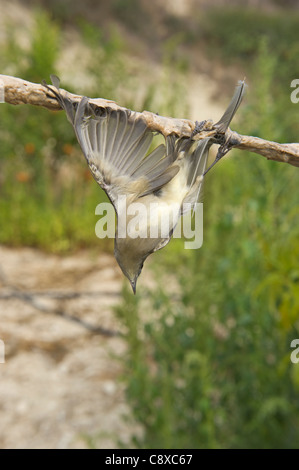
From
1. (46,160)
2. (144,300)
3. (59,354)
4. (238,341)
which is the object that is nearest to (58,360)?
(59,354)

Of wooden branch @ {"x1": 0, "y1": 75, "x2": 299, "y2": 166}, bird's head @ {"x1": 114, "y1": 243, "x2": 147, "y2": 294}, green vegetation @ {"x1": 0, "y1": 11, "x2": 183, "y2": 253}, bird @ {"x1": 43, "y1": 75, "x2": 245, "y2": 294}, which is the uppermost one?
green vegetation @ {"x1": 0, "y1": 11, "x2": 183, "y2": 253}

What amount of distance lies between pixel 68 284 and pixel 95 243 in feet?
1.45

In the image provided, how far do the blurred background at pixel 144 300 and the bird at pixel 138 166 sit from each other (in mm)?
369

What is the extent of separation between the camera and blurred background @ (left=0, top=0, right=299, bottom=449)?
96 cm

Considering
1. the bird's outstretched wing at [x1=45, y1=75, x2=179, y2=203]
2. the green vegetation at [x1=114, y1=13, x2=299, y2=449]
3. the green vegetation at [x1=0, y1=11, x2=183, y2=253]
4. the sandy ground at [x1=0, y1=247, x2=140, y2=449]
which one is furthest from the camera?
the green vegetation at [x1=0, y1=11, x2=183, y2=253]

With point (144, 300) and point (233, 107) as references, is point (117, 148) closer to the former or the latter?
point (233, 107)

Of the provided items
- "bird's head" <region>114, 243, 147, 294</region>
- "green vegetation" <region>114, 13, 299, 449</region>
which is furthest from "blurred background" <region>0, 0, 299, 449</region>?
"bird's head" <region>114, 243, 147, 294</region>

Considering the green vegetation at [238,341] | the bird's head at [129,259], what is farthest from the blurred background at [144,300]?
the bird's head at [129,259]

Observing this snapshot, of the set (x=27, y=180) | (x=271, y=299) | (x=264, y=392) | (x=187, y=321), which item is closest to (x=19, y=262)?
(x=27, y=180)

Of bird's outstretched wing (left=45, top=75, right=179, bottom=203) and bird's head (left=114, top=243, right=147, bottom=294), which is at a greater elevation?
bird's outstretched wing (left=45, top=75, right=179, bottom=203)

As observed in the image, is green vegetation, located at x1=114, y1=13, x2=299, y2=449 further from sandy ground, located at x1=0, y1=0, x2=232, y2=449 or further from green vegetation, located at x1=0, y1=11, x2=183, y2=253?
green vegetation, located at x1=0, y1=11, x2=183, y2=253

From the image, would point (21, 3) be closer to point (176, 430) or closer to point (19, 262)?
point (19, 262)

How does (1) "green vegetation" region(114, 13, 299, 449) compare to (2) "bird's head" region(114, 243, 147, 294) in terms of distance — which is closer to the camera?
(2) "bird's head" region(114, 243, 147, 294)

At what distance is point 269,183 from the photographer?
37.3 inches
